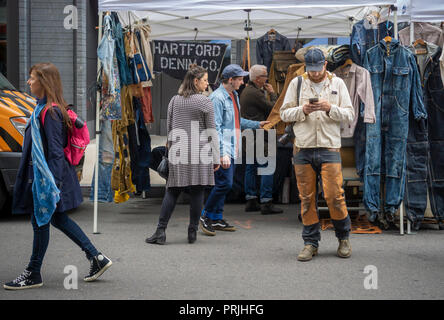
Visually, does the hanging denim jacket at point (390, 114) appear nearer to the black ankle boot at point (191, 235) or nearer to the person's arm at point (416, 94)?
the person's arm at point (416, 94)

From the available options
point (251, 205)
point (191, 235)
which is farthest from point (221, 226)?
point (251, 205)

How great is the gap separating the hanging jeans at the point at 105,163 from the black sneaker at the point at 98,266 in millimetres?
2646

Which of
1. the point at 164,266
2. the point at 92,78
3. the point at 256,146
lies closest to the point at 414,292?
the point at 164,266

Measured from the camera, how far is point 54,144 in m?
5.16

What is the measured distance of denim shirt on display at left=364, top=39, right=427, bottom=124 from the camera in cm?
767

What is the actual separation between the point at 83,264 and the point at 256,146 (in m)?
4.03

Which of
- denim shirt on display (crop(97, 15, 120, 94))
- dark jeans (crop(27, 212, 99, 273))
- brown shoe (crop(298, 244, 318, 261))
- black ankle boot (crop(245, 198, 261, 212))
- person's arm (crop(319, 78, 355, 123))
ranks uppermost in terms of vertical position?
denim shirt on display (crop(97, 15, 120, 94))

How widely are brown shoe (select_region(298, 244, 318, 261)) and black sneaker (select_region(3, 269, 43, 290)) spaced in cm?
246

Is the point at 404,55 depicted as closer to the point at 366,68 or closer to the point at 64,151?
the point at 366,68

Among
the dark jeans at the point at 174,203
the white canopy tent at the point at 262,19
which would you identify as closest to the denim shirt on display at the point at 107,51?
the white canopy tent at the point at 262,19

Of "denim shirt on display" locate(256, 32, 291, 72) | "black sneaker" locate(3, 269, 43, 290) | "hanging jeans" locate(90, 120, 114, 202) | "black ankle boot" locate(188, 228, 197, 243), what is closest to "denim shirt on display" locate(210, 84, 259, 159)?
"black ankle boot" locate(188, 228, 197, 243)

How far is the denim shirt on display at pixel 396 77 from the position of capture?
767 cm

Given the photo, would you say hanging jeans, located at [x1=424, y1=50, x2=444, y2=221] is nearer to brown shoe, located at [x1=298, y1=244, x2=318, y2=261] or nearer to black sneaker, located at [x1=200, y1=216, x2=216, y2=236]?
brown shoe, located at [x1=298, y1=244, x2=318, y2=261]

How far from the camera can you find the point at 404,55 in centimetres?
766
